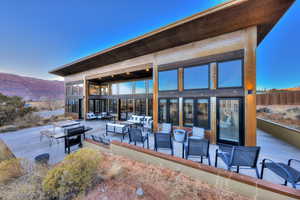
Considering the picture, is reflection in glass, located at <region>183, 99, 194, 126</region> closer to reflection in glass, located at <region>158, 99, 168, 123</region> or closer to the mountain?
reflection in glass, located at <region>158, 99, 168, 123</region>

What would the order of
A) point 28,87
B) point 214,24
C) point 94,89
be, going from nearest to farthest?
point 214,24, point 94,89, point 28,87

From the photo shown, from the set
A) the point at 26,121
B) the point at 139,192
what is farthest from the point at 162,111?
the point at 26,121

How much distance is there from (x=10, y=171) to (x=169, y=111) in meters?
5.98

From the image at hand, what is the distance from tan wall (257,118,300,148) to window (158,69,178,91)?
5448 millimetres

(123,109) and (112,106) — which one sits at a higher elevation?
(112,106)

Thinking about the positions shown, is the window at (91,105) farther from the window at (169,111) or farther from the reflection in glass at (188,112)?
the reflection in glass at (188,112)

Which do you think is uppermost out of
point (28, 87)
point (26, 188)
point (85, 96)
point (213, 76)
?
point (28, 87)

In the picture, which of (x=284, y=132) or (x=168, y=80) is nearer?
(x=284, y=132)

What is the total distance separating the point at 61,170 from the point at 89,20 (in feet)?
47.4

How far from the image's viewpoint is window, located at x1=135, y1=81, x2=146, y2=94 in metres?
9.71

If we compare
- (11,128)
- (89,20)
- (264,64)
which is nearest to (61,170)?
(11,128)

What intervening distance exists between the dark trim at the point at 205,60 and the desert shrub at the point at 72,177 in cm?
572

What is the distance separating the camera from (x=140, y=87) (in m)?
9.91

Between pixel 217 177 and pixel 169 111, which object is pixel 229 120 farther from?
pixel 217 177
